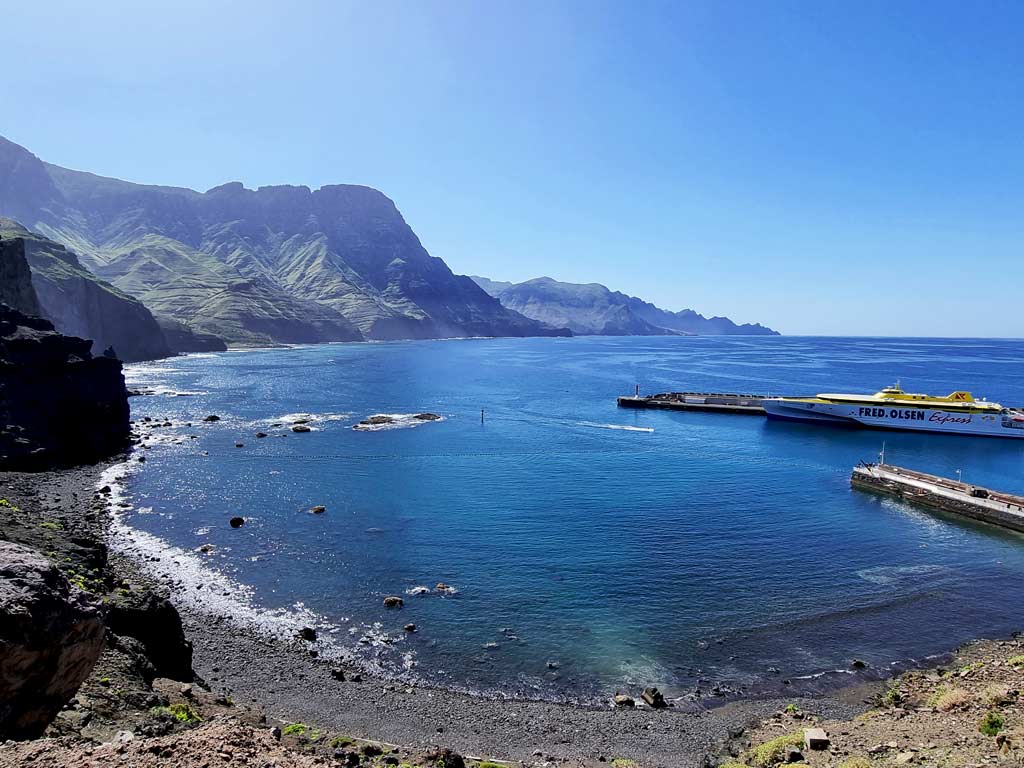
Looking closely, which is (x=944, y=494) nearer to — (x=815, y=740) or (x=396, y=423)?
(x=815, y=740)

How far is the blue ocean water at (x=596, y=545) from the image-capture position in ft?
110

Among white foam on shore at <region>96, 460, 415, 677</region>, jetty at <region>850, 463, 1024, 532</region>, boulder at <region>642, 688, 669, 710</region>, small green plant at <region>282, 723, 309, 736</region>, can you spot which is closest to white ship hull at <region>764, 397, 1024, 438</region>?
jetty at <region>850, 463, 1024, 532</region>

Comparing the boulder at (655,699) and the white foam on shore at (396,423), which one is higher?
the white foam on shore at (396,423)

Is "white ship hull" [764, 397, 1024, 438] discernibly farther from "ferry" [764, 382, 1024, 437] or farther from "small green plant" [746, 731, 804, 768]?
"small green plant" [746, 731, 804, 768]

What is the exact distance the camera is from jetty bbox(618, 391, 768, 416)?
11919cm

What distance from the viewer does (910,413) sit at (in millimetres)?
102625

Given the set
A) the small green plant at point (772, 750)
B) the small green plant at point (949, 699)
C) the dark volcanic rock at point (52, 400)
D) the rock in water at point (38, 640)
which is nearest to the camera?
the rock in water at point (38, 640)

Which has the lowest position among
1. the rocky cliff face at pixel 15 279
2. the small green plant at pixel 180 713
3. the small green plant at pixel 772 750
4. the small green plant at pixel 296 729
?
the small green plant at pixel 296 729

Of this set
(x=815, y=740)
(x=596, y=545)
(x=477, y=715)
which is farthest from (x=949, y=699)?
(x=596, y=545)

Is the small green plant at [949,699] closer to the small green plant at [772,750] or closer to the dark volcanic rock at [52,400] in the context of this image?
the small green plant at [772,750]

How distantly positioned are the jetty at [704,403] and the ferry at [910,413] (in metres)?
8.21

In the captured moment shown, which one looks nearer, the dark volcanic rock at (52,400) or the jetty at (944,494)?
the jetty at (944,494)

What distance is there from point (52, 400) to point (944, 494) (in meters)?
101

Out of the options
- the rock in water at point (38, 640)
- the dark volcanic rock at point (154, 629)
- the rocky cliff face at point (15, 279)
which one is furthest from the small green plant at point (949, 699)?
the rocky cliff face at point (15, 279)
